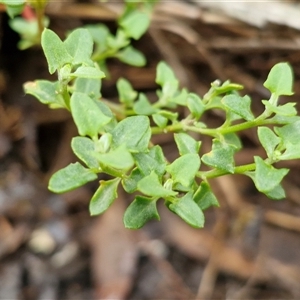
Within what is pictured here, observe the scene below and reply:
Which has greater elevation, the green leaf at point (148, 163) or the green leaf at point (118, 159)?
the green leaf at point (118, 159)

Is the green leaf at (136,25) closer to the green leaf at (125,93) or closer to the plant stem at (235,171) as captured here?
the green leaf at (125,93)

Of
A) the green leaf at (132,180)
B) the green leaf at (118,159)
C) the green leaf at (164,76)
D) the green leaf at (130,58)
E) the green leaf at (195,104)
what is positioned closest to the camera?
the green leaf at (118,159)

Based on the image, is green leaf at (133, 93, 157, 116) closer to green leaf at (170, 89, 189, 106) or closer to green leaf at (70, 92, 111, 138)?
green leaf at (170, 89, 189, 106)

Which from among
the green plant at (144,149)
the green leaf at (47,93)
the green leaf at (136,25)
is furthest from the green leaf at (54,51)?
the green leaf at (136,25)

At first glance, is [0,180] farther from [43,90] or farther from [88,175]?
[88,175]

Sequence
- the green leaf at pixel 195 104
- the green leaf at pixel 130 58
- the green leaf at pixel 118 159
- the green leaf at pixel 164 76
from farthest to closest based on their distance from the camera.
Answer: the green leaf at pixel 130 58 → the green leaf at pixel 164 76 → the green leaf at pixel 195 104 → the green leaf at pixel 118 159

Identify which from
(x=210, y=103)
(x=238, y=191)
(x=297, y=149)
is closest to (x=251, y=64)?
(x=238, y=191)

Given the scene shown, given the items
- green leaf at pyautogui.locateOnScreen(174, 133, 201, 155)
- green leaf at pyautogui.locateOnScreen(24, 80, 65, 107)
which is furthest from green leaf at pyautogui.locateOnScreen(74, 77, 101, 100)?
green leaf at pyautogui.locateOnScreen(174, 133, 201, 155)
